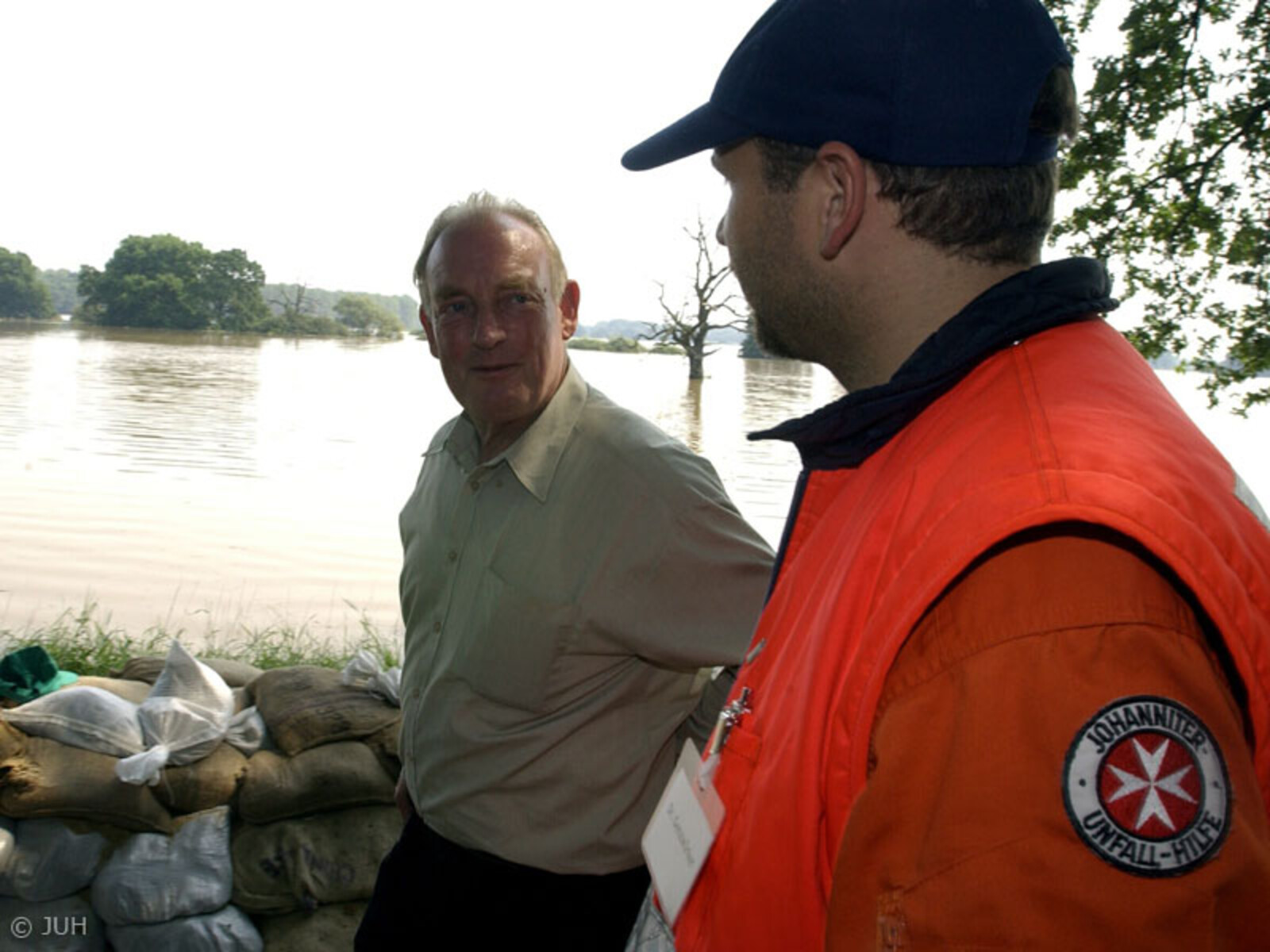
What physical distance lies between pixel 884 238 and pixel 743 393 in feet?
135

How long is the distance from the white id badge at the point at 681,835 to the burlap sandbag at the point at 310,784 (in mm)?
2439

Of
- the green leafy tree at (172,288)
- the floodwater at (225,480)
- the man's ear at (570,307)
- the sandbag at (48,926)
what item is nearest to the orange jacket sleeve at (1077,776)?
the man's ear at (570,307)

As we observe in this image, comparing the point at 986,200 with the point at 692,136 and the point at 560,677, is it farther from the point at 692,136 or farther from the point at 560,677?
the point at 560,677

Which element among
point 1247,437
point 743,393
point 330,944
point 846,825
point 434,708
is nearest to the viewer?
point 846,825

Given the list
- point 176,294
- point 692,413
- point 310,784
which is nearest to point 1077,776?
point 310,784

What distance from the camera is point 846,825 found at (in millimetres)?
755

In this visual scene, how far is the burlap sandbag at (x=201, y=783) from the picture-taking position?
3.34 meters

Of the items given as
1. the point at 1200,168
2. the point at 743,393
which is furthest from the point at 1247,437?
the point at 1200,168

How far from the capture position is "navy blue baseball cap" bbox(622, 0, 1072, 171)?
3.21 feet

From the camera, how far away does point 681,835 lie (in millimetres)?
1133

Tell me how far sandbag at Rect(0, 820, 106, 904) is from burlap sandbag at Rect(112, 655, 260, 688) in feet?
2.47

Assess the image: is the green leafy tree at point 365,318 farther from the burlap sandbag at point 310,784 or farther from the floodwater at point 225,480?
the burlap sandbag at point 310,784

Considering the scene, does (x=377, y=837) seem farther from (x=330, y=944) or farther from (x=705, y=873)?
(x=705, y=873)

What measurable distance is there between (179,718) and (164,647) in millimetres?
2694
